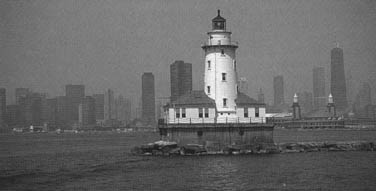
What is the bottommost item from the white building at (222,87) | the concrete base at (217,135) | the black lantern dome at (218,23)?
the concrete base at (217,135)

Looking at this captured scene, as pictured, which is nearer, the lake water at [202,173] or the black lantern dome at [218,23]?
the lake water at [202,173]

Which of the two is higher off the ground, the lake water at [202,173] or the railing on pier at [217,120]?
the railing on pier at [217,120]

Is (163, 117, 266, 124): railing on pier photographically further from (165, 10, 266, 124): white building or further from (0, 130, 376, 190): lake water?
(0, 130, 376, 190): lake water

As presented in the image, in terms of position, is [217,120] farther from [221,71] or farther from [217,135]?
[221,71]

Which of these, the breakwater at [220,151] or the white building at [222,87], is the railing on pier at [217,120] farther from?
the breakwater at [220,151]

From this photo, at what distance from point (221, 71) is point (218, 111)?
3945 millimetres

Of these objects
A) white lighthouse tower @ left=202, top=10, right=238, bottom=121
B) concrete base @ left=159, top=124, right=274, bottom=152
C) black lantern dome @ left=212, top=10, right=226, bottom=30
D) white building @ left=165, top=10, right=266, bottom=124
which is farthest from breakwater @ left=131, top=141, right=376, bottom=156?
black lantern dome @ left=212, top=10, right=226, bottom=30

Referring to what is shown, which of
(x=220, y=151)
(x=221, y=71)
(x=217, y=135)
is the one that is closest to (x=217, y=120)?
(x=217, y=135)

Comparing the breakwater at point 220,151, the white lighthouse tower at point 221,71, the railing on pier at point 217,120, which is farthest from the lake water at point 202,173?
the white lighthouse tower at point 221,71

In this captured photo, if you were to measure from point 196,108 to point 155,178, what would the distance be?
17345 mm

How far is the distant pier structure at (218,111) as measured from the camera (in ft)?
197

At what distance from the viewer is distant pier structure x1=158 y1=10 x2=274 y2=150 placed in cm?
6003

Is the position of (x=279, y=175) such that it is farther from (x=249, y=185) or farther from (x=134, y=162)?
(x=134, y=162)

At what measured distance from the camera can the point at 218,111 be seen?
61844 millimetres
